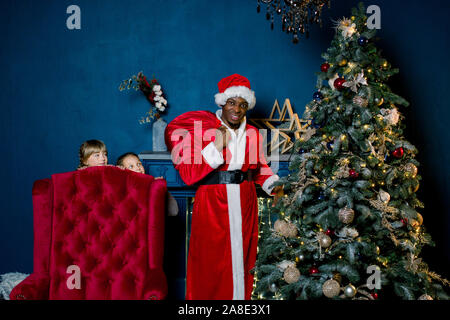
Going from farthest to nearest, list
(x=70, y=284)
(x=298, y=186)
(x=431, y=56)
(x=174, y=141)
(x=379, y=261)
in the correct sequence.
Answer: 1. (x=431, y=56)
2. (x=174, y=141)
3. (x=298, y=186)
4. (x=379, y=261)
5. (x=70, y=284)

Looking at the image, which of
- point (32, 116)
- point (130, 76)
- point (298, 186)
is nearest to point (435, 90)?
point (298, 186)

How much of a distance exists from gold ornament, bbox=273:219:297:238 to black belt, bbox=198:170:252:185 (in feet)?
1.96

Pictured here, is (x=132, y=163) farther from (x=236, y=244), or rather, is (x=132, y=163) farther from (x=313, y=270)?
(x=313, y=270)

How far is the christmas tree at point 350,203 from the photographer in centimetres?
231

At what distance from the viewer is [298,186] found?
2.52 meters

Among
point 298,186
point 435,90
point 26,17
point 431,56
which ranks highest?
point 26,17

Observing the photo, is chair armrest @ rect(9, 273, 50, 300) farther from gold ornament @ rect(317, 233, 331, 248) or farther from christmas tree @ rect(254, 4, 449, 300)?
gold ornament @ rect(317, 233, 331, 248)

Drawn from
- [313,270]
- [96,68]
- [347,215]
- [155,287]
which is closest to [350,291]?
[313,270]

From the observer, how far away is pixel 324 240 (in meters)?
2.34

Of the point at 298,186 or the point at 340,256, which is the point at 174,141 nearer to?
the point at 298,186

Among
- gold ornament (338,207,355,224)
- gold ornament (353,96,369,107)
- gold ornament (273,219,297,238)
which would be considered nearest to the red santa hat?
gold ornament (353,96,369,107)

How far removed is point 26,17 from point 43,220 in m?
2.55

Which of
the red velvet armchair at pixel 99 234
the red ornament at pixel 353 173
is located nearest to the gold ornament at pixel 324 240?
the red ornament at pixel 353 173

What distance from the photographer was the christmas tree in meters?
2.31
